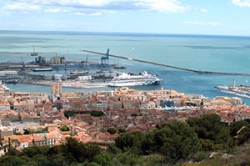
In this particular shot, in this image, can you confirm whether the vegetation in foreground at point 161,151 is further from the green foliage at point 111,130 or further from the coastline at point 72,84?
the coastline at point 72,84

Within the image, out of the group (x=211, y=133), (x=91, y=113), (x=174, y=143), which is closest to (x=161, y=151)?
(x=174, y=143)

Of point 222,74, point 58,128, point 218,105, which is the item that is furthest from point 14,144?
point 222,74

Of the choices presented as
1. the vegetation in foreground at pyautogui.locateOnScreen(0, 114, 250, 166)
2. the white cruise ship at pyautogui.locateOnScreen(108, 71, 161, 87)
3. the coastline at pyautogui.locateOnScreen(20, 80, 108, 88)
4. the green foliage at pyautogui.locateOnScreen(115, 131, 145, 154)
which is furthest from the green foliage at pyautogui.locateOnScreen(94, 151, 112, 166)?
the white cruise ship at pyautogui.locateOnScreen(108, 71, 161, 87)

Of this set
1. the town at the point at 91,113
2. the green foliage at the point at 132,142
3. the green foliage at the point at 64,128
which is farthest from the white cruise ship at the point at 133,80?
the green foliage at the point at 132,142

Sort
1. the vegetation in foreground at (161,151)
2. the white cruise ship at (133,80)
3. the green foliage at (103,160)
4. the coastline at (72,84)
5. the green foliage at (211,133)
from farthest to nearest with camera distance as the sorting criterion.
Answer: the white cruise ship at (133,80) < the coastline at (72,84) < the green foliage at (211,133) < the green foliage at (103,160) < the vegetation in foreground at (161,151)

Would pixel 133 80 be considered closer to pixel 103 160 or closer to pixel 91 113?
pixel 91 113

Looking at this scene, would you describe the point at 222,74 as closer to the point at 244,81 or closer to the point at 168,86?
the point at 244,81
